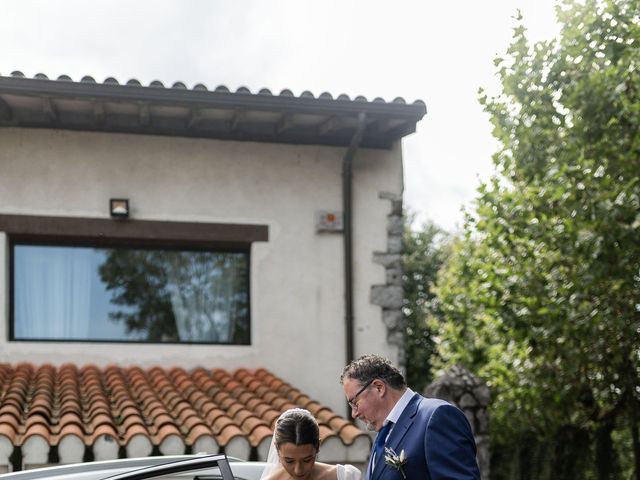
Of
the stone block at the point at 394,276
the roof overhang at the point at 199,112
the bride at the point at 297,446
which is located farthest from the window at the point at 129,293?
the bride at the point at 297,446

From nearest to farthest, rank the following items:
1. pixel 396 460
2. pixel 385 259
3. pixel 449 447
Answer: pixel 449 447, pixel 396 460, pixel 385 259

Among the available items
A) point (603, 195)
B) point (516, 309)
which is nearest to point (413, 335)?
point (516, 309)

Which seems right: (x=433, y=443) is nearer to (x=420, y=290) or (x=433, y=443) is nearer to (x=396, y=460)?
(x=396, y=460)

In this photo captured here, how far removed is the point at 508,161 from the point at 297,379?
10.1ft

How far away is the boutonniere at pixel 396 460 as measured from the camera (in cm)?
395

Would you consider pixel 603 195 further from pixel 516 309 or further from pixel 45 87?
pixel 45 87

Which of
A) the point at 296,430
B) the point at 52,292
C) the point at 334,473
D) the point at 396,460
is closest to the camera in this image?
the point at 396,460

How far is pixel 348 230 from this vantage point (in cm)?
1051

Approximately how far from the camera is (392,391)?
4.12 metres

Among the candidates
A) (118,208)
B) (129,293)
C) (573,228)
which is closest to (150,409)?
(129,293)

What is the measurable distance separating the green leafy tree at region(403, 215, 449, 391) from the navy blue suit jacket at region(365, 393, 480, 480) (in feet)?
75.1

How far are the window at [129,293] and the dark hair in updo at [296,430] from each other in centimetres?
612

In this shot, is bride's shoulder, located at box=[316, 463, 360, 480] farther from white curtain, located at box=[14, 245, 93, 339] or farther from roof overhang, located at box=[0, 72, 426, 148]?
white curtain, located at box=[14, 245, 93, 339]

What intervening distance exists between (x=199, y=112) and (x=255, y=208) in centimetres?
119
